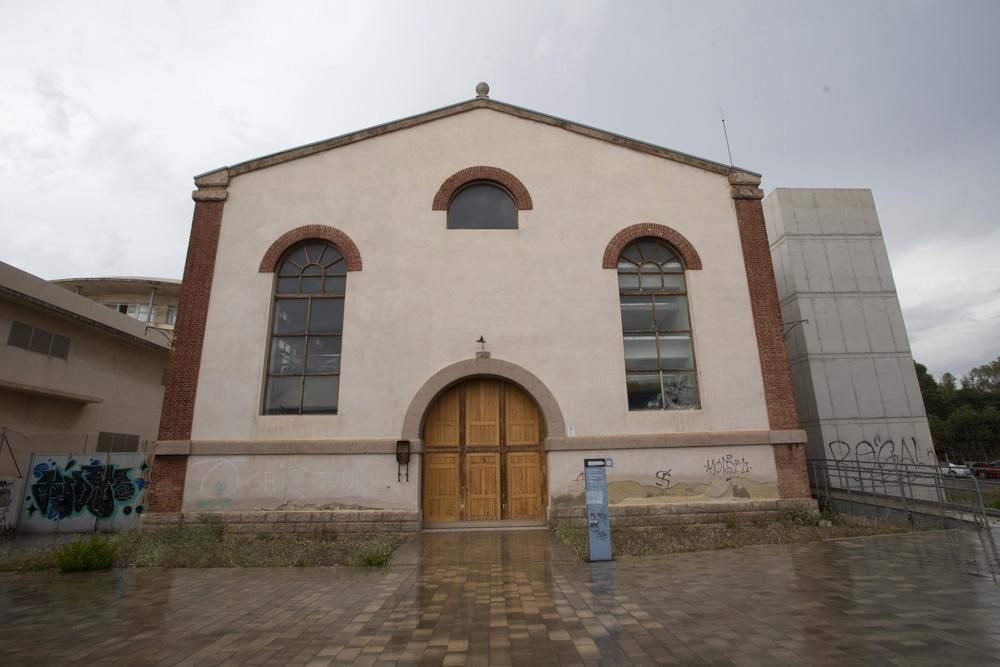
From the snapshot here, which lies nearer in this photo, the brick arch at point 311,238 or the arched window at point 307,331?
the arched window at point 307,331

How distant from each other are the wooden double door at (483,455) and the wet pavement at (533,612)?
311 cm

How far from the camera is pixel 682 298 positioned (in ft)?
40.3

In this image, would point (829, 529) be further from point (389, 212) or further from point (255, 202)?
point (255, 202)

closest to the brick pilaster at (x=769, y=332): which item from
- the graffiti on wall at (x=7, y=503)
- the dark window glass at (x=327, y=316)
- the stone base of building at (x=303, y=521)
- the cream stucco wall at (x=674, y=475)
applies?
the cream stucco wall at (x=674, y=475)

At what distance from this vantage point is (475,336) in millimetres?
11555

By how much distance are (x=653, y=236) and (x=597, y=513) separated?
7027mm

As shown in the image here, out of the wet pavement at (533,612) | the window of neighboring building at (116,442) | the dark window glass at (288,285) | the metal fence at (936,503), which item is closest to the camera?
the wet pavement at (533,612)

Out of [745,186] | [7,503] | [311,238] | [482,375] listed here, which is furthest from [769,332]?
[7,503]

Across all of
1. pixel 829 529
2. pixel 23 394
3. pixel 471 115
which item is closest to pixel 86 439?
pixel 23 394

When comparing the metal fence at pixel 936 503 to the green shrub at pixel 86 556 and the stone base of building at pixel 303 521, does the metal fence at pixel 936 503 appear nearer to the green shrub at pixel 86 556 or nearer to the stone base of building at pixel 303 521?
the stone base of building at pixel 303 521

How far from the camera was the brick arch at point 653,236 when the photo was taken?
1216 centimetres

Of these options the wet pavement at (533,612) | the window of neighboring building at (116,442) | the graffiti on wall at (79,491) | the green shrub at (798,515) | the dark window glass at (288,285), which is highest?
the dark window glass at (288,285)

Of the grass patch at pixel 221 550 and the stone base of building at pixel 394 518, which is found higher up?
the stone base of building at pixel 394 518

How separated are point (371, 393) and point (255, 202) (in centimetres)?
545
